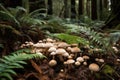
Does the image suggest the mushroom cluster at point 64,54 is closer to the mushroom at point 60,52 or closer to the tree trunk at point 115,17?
the mushroom at point 60,52

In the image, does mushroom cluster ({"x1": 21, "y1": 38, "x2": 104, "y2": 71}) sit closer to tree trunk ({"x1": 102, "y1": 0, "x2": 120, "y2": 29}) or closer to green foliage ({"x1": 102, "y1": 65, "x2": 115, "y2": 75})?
green foliage ({"x1": 102, "y1": 65, "x2": 115, "y2": 75})

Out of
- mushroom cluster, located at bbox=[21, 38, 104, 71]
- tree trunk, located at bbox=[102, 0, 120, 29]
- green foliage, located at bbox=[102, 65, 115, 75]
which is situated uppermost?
tree trunk, located at bbox=[102, 0, 120, 29]

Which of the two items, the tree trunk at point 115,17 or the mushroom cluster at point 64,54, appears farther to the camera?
the tree trunk at point 115,17

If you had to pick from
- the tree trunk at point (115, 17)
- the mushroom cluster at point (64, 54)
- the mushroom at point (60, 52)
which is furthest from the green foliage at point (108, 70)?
the tree trunk at point (115, 17)

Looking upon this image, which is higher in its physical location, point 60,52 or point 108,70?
point 60,52

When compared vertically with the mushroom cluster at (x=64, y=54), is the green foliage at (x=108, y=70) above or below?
below

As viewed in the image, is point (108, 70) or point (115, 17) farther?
point (115, 17)

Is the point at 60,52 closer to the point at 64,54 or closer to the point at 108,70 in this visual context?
the point at 64,54

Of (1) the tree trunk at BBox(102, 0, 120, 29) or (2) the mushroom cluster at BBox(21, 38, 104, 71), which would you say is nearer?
(2) the mushroom cluster at BBox(21, 38, 104, 71)

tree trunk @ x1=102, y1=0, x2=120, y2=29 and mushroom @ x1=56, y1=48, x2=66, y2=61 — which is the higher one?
tree trunk @ x1=102, y1=0, x2=120, y2=29

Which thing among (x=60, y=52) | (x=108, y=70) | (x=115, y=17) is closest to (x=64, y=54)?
(x=60, y=52)

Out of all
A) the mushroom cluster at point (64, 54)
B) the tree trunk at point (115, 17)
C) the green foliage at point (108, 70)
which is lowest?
the green foliage at point (108, 70)

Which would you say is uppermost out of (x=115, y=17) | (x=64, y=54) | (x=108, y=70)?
(x=115, y=17)

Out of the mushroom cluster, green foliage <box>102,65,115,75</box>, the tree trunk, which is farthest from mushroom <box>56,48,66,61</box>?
the tree trunk
